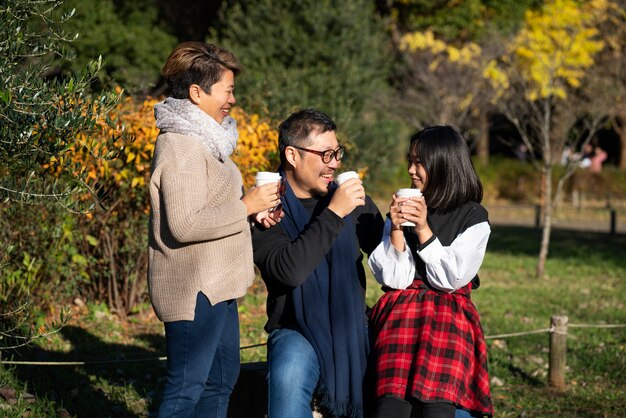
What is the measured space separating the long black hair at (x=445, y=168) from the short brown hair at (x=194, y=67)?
83cm

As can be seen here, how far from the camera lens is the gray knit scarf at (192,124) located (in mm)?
3256

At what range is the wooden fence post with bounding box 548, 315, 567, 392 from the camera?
6262mm

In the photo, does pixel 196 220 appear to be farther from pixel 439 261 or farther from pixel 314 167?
pixel 439 261

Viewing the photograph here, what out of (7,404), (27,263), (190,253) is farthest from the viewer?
(27,263)

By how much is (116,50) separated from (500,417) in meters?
21.3

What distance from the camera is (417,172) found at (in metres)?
3.64

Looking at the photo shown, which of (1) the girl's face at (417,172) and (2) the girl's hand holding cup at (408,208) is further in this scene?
(1) the girl's face at (417,172)

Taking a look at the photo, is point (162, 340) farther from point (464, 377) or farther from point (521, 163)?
point (521, 163)

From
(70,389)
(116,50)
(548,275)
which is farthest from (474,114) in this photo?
(70,389)

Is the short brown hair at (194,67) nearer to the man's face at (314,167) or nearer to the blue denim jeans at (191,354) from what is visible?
the man's face at (314,167)

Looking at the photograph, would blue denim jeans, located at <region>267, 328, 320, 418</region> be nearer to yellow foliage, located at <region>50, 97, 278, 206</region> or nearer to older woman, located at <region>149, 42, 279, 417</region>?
older woman, located at <region>149, 42, 279, 417</region>

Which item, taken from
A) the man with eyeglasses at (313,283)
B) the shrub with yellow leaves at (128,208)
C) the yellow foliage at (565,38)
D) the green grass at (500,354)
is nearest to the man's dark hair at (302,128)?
the man with eyeglasses at (313,283)

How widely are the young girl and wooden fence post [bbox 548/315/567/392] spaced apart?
2.90 m

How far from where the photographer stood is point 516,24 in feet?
94.3
